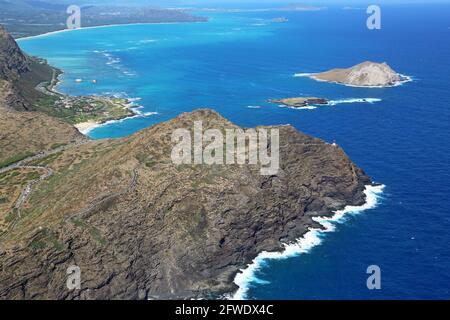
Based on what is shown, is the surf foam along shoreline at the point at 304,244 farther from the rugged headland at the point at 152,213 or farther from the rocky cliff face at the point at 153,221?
the rocky cliff face at the point at 153,221

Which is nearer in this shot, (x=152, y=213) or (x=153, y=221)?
(x=153, y=221)

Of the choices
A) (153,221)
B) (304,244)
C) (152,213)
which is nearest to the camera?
(153,221)

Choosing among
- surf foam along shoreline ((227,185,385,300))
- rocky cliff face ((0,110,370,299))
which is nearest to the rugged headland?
rocky cliff face ((0,110,370,299))

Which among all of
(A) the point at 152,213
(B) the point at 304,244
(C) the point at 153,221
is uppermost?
(A) the point at 152,213

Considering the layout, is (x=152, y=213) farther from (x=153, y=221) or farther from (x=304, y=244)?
(x=304, y=244)

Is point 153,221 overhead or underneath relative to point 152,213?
underneath

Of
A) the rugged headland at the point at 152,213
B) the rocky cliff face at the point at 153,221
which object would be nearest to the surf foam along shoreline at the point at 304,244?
the rugged headland at the point at 152,213

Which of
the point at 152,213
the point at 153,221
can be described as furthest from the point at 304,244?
the point at 152,213
